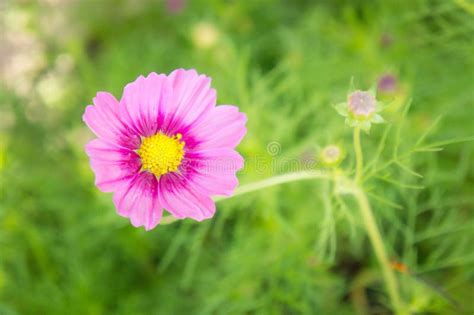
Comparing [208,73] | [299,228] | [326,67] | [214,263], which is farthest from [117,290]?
[326,67]

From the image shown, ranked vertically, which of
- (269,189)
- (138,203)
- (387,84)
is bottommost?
(138,203)

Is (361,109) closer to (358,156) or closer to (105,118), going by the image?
(358,156)

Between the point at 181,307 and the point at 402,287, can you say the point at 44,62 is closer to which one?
the point at 181,307

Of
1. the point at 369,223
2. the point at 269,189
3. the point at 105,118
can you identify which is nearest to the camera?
the point at 105,118

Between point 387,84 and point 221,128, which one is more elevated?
point 387,84

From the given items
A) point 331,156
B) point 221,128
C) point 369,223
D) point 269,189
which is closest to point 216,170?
point 221,128

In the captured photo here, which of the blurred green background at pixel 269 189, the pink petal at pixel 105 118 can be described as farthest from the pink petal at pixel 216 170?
the blurred green background at pixel 269 189

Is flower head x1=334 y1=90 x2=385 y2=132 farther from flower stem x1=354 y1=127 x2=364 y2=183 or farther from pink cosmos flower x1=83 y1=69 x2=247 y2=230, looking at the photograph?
pink cosmos flower x1=83 y1=69 x2=247 y2=230
